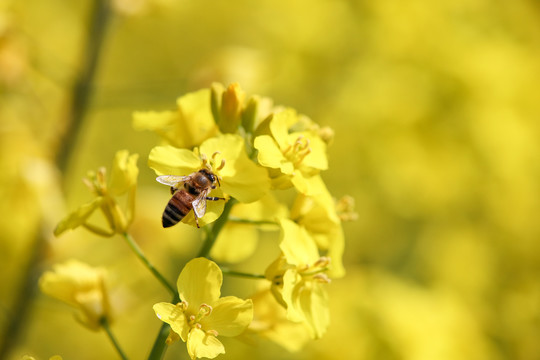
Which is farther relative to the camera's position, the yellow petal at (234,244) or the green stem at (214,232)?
the yellow petal at (234,244)

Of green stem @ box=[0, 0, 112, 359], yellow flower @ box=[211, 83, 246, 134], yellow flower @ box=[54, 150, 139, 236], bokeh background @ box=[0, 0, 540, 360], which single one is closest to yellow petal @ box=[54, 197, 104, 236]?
yellow flower @ box=[54, 150, 139, 236]

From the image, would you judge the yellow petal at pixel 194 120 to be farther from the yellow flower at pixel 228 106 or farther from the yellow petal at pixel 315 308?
the yellow petal at pixel 315 308

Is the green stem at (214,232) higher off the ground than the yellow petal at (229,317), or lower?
higher

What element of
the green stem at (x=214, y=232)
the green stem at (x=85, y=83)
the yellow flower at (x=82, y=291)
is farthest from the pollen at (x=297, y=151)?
the green stem at (x=85, y=83)

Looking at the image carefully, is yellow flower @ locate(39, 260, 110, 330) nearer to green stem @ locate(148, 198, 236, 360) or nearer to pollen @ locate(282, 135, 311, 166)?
green stem @ locate(148, 198, 236, 360)

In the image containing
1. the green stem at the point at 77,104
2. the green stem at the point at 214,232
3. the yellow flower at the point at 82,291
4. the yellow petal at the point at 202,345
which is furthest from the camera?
the green stem at the point at 77,104
